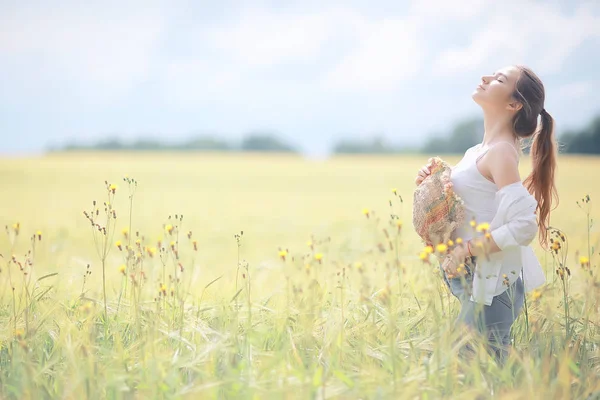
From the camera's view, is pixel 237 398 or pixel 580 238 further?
pixel 580 238

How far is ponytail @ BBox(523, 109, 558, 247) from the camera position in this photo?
2680 millimetres

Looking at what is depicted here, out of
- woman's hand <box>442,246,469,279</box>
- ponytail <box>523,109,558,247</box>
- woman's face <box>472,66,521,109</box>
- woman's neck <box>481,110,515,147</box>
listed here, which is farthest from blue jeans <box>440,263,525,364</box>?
woman's face <box>472,66,521,109</box>

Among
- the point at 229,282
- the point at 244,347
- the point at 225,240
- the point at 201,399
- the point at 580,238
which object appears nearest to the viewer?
the point at 201,399

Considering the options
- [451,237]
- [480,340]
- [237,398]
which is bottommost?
[237,398]

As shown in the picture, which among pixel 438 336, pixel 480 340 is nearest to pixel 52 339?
pixel 438 336

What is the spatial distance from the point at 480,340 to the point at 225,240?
5.81 m

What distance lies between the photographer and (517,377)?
2.40m

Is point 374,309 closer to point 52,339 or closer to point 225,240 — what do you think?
point 52,339

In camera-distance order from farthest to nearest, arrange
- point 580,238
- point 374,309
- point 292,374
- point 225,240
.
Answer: point 225,240 → point 580,238 → point 374,309 → point 292,374

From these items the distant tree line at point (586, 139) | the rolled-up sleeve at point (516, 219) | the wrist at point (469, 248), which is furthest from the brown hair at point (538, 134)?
A: the distant tree line at point (586, 139)

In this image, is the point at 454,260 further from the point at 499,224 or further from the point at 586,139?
the point at 586,139

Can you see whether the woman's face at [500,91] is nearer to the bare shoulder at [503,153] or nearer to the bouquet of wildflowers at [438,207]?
the bare shoulder at [503,153]

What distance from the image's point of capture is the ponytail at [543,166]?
8.79 feet

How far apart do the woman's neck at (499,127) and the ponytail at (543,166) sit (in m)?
0.19
